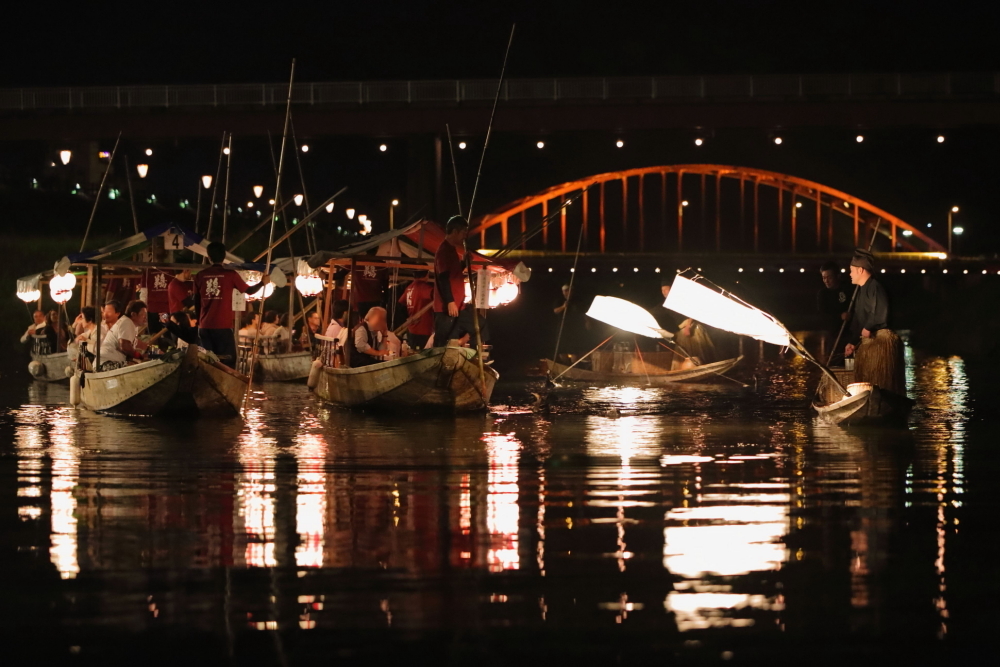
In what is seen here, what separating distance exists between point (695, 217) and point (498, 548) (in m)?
68.0

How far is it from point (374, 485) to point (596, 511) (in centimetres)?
207

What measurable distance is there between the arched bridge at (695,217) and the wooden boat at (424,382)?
4874 centimetres

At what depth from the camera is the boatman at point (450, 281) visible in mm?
15750

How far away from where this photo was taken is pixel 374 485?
390 inches

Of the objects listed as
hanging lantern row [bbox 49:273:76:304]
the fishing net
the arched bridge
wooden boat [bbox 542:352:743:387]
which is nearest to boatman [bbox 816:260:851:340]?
the fishing net

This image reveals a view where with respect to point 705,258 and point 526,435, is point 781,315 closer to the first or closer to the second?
point 705,258

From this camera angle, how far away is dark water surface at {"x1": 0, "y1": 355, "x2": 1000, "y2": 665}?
5535 mm

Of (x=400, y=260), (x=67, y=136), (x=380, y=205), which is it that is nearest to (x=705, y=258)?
(x=380, y=205)

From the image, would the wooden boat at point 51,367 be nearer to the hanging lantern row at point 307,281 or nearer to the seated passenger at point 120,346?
the hanging lantern row at point 307,281

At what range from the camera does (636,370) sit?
23469 millimetres

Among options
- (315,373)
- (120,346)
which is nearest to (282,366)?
(315,373)

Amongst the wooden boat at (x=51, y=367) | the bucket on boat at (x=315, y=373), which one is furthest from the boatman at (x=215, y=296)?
the wooden boat at (x=51, y=367)

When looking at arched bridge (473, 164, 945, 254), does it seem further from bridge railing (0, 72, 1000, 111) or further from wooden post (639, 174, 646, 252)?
bridge railing (0, 72, 1000, 111)

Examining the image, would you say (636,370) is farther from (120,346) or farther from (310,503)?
(310,503)
